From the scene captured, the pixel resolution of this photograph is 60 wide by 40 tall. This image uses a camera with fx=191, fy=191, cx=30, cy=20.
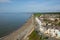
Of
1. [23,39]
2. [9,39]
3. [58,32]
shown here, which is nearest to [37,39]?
[58,32]

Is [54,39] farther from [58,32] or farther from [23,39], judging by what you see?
[23,39]

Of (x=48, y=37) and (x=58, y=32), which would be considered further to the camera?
(x=58, y=32)

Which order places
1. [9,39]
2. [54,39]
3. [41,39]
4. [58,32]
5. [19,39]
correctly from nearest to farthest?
[54,39], [41,39], [58,32], [19,39], [9,39]

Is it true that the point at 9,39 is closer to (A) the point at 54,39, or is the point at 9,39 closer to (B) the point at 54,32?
(B) the point at 54,32

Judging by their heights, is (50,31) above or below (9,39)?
above

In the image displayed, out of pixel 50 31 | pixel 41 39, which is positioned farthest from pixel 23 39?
pixel 41 39

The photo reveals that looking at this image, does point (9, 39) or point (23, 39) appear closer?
point (23, 39)

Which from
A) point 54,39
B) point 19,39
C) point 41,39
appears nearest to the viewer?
point 54,39

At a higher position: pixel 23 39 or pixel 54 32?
pixel 54 32

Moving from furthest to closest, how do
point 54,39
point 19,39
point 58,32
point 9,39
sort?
point 9,39, point 19,39, point 58,32, point 54,39
